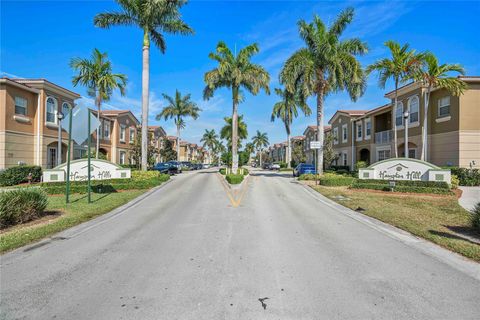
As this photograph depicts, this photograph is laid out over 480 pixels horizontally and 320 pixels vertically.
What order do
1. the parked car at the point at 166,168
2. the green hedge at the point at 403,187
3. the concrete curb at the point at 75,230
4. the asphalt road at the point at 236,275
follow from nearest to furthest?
the asphalt road at the point at 236,275 < the concrete curb at the point at 75,230 < the green hedge at the point at 403,187 < the parked car at the point at 166,168

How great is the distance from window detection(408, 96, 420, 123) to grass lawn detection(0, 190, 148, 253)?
80.6 ft

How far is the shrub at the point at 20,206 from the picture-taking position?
6.58 m

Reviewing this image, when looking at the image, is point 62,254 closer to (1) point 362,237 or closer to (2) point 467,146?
(1) point 362,237

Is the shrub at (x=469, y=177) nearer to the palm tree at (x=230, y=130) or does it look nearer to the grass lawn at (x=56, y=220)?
the grass lawn at (x=56, y=220)

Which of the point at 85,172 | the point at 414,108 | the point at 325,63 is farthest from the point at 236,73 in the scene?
the point at 414,108

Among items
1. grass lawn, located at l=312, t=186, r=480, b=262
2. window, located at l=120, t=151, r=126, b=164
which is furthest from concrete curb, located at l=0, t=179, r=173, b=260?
window, located at l=120, t=151, r=126, b=164

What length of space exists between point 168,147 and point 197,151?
2331 inches

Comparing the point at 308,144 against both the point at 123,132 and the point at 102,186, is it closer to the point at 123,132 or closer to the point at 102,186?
the point at 123,132

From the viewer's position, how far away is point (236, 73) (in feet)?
73.2

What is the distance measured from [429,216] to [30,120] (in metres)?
28.2

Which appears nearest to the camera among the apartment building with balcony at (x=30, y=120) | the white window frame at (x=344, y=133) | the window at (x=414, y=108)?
the apartment building with balcony at (x=30, y=120)

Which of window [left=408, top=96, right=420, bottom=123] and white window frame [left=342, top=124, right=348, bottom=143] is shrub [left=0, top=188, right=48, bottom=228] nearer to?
window [left=408, top=96, right=420, bottom=123]

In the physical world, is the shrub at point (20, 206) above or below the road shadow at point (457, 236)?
above

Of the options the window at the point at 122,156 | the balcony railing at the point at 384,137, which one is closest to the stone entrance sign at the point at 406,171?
the balcony railing at the point at 384,137
